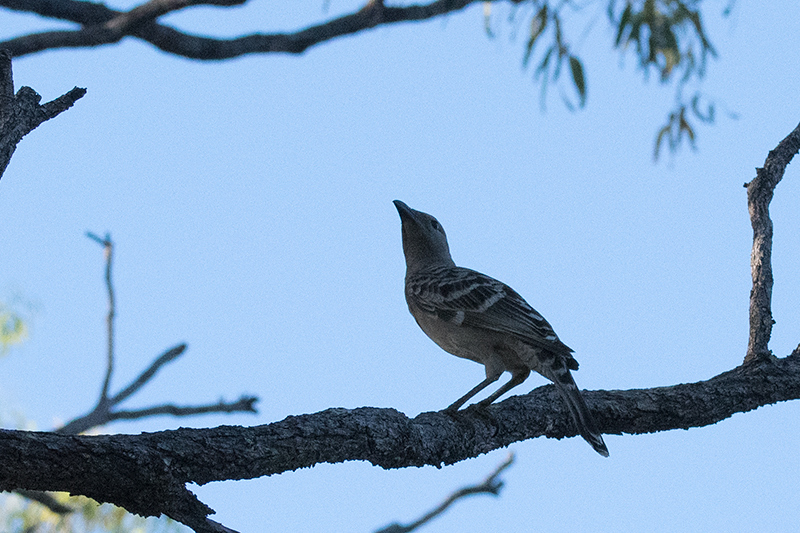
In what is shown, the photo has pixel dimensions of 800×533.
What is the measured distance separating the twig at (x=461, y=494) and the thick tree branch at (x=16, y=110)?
2.88 m

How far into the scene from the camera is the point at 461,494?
5.00 meters

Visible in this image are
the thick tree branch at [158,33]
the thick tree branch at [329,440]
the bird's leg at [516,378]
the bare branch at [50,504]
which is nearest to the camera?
the thick tree branch at [329,440]

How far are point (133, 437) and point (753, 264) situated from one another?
347 centimetres

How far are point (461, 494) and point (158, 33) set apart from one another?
4.15 m

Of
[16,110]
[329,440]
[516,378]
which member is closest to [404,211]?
[516,378]

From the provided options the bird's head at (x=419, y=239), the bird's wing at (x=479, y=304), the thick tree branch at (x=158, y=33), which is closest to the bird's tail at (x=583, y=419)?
the bird's wing at (x=479, y=304)

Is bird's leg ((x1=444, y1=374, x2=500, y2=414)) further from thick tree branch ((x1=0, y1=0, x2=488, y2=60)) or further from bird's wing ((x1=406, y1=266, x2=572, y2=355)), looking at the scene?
thick tree branch ((x1=0, y1=0, x2=488, y2=60))

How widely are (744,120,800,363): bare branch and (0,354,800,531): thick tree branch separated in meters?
0.16

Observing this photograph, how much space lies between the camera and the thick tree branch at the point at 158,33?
6.17m

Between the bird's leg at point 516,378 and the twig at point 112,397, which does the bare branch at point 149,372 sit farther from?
the bird's leg at point 516,378

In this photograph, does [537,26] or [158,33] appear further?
[537,26]

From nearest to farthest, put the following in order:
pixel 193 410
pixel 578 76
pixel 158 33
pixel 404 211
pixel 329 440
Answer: pixel 329 440, pixel 193 410, pixel 404 211, pixel 158 33, pixel 578 76

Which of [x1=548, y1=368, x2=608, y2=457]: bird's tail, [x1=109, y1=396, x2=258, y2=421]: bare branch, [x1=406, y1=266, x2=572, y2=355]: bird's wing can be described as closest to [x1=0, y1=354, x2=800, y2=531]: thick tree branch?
[x1=548, y1=368, x2=608, y2=457]: bird's tail

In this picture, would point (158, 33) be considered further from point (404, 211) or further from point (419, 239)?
point (419, 239)
